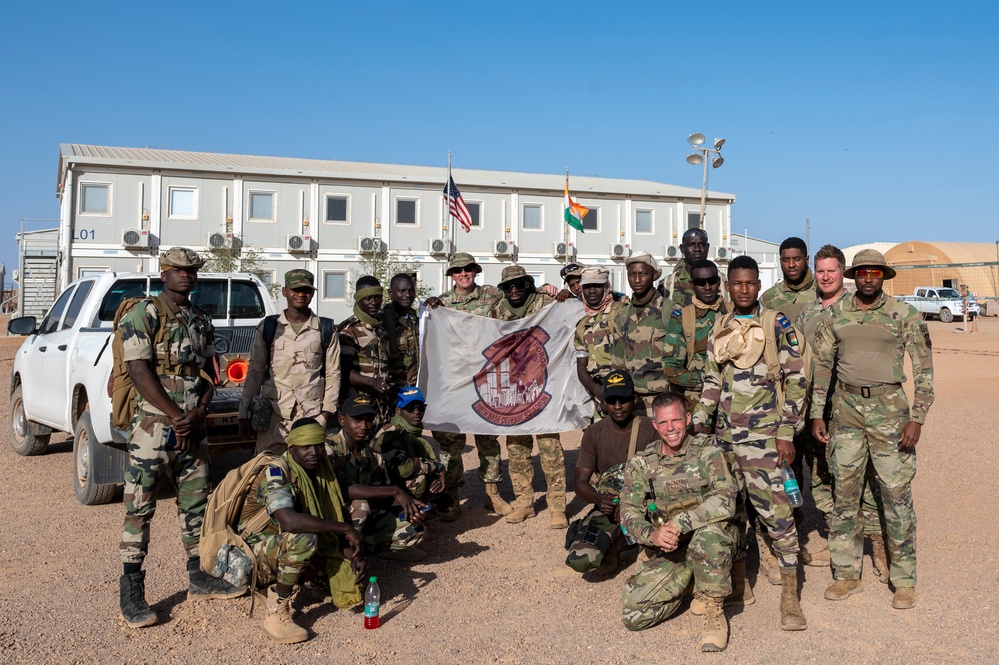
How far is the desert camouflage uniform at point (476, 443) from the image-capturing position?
6.61 metres

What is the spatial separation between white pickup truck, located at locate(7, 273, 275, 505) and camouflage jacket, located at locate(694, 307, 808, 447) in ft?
12.6

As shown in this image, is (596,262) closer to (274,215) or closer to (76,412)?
(274,215)

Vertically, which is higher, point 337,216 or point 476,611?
point 337,216

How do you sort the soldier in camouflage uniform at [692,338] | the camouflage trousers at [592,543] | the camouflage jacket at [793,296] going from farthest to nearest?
the camouflage jacket at [793,296] < the soldier in camouflage uniform at [692,338] < the camouflage trousers at [592,543]

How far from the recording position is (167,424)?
4.48 metres

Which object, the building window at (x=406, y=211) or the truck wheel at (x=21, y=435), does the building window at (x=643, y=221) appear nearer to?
the building window at (x=406, y=211)

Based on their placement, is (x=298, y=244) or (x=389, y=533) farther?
(x=298, y=244)

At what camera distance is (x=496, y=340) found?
716 cm

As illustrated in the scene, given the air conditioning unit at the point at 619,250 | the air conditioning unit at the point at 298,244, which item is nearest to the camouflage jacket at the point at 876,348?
the air conditioning unit at the point at 298,244

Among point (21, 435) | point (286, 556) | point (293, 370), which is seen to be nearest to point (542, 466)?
point (293, 370)

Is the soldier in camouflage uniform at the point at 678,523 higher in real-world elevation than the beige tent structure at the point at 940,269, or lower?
lower

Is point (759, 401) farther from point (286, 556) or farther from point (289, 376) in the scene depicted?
point (289, 376)

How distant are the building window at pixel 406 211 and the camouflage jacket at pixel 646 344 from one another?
29.3 meters

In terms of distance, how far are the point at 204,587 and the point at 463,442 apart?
8.38ft
